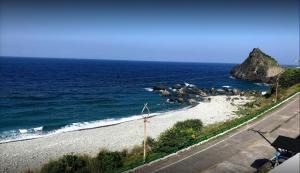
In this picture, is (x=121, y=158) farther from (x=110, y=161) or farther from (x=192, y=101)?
(x=192, y=101)

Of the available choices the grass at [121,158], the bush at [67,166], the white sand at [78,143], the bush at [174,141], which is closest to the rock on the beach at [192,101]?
the white sand at [78,143]

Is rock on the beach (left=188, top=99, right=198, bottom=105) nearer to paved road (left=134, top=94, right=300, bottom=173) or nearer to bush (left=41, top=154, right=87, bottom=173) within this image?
paved road (left=134, top=94, right=300, bottom=173)

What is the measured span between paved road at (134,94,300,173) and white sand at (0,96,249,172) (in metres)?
11.1

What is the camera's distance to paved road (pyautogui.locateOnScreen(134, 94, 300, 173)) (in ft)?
70.3

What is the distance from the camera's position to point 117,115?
51812mm

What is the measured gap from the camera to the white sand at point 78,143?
2984 centimetres

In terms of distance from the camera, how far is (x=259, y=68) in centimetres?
11912

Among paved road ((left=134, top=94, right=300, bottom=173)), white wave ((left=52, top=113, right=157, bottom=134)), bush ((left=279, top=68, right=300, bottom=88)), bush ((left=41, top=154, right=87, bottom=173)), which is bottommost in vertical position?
white wave ((left=52, top=113, right=157, bottom=134))

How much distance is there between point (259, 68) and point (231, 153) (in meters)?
102

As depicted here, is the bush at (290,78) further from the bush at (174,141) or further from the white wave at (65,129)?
the bush at (174,141)

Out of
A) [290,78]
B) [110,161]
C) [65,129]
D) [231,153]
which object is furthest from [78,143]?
[290,78]

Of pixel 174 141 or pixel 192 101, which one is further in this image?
pixel 192 101

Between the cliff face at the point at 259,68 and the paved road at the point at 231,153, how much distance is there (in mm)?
83315

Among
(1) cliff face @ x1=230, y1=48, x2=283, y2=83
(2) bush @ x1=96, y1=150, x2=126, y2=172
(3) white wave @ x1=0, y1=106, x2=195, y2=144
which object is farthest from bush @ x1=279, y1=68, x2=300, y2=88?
(2) bush @ x1=96, y1=150, x2=126, y2=172
